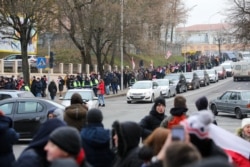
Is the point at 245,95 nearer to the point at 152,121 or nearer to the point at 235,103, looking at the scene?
the point at 235,103

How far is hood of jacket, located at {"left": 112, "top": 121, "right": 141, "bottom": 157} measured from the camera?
5.79 meters

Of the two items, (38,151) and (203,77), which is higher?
(38,151)

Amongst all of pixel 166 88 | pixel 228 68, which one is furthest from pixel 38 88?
pixel 228 68

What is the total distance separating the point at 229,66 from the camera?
75375 millimetres

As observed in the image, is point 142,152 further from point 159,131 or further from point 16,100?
point 16,100

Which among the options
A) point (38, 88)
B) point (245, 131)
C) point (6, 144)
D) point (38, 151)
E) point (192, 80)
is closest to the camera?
point (38, 151)

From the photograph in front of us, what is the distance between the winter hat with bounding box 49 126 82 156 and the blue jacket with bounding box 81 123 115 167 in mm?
2311

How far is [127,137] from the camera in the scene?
19.0ft

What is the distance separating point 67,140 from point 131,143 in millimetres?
1406

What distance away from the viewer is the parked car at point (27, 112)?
17.2 meters

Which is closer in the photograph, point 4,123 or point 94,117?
point 94,117

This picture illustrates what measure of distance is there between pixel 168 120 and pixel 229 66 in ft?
225

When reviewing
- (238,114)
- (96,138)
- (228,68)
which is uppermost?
(228,68)

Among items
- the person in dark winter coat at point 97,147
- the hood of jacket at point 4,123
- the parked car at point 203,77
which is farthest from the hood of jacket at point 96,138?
the parked car at point 203,77
